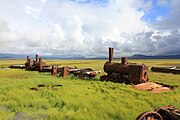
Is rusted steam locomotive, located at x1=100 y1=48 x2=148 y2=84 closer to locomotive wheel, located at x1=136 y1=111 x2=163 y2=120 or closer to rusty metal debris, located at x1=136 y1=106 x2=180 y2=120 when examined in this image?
rusty metal debris, located at x1=136 y1=106 x2=180 y2=120

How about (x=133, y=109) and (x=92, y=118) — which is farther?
(x=133, y=109)

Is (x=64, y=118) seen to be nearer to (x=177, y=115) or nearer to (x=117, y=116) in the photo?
(x=117, y=116)

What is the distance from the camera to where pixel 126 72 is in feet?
64.9

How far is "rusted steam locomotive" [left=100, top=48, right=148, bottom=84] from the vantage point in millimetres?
18797

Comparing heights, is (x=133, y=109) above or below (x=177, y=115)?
below

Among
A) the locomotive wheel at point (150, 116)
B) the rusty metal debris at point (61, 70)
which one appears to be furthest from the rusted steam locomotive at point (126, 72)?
the locomotive wheel at point (150, 116)

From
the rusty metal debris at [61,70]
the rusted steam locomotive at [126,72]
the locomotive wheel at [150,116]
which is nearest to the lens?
the locomotive wheel at [150,116]

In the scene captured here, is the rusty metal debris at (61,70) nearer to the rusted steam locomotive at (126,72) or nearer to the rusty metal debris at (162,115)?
Answer: the rusted steam locomotive at (126,72)

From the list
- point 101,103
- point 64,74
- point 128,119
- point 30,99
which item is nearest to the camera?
point 128,119

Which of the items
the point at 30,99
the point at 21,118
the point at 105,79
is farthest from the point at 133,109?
the point at 105,79

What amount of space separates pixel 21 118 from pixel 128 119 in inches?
171

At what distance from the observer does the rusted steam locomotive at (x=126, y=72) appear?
18.8 m

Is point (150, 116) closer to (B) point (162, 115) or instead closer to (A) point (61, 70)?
(B) point (162, 115)

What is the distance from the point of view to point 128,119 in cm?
848
